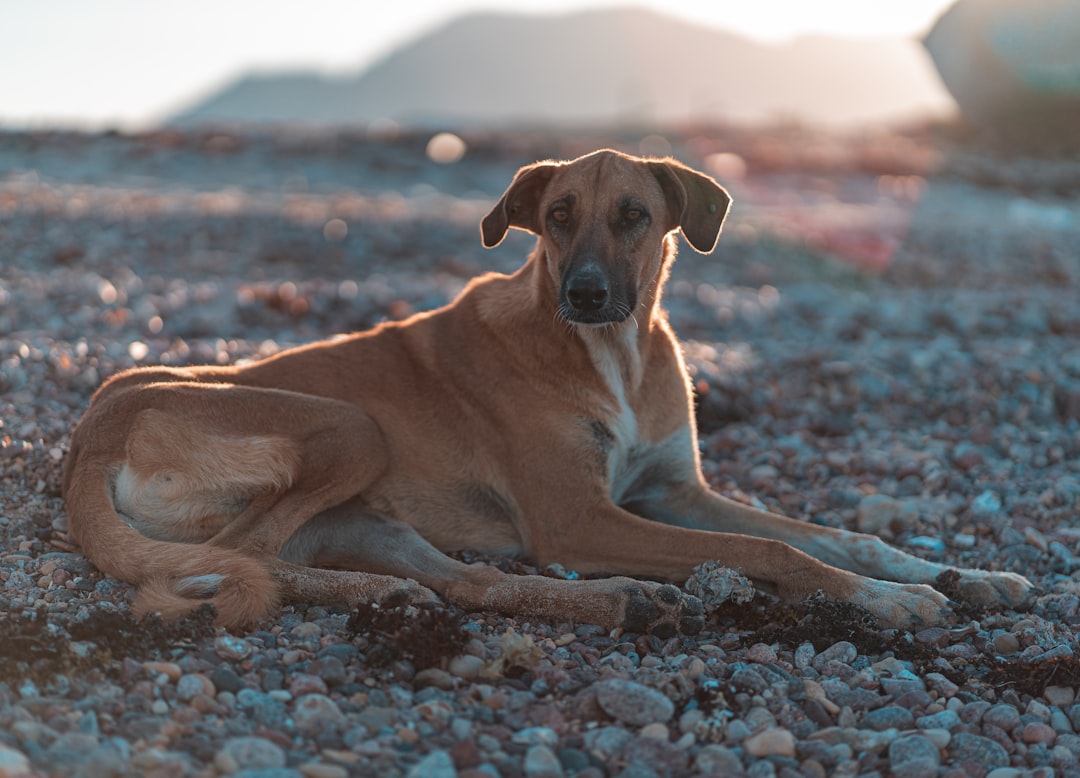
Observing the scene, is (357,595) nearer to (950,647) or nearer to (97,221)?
(950,647)

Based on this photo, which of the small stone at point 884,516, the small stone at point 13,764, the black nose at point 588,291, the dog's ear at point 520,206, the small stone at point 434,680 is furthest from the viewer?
the small stone at point 884,516

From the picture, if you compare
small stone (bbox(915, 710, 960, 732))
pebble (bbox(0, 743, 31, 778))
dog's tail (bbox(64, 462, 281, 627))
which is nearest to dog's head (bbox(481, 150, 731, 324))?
dog's tail (bbox(64, 462, 281, 627))

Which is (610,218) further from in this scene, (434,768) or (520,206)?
(434,768)

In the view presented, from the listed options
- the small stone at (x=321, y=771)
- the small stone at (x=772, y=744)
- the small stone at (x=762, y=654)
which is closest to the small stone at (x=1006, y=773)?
the small stone at (x=772, y=744)

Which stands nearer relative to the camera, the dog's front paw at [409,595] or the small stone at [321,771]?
the small stone at [321,771]

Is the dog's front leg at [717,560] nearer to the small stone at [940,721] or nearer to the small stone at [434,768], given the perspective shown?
the small stone at [940,721]

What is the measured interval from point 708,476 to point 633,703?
10.3 feet

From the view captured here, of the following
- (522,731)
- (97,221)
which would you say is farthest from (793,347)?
(97,221)

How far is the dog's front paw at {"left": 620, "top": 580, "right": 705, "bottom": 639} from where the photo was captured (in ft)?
14.5

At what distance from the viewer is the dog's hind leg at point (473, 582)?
4.46 metres

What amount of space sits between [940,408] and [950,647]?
3.94 m

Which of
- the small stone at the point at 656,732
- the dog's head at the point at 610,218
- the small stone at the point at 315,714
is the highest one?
the dog's head at the point at 610,218

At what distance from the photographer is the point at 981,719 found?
3869 millimetres

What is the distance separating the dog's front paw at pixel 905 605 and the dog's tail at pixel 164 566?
2.53m
